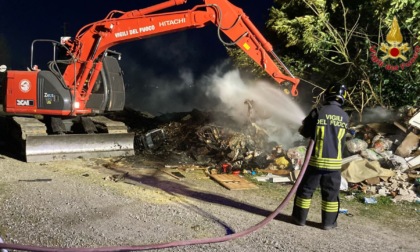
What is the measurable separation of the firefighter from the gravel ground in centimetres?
24

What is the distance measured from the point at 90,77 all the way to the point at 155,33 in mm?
1763

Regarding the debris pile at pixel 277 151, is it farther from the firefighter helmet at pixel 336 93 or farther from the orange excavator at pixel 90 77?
the firefighter helmet at pixel 336 93

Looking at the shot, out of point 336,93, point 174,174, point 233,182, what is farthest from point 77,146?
point 336,93

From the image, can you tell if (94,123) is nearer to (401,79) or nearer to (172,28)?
(172,28)

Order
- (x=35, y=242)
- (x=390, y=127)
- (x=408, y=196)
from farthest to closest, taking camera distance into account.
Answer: (x=390, y=127) < (x=408, y=196) < (x=35, y=242)

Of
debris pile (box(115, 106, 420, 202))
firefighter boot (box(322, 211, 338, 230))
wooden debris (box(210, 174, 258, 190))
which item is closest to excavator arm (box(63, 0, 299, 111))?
debris pile (box(115, 106, 420, 202))

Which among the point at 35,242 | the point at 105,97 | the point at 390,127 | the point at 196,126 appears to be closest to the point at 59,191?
the point at 35,242

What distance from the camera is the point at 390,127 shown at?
884 cm

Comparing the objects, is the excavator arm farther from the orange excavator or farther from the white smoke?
the white smoke

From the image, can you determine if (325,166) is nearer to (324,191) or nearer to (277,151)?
(324,191)

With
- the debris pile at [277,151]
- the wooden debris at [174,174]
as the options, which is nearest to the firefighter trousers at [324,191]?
the debris pile at [277,151]

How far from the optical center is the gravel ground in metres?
4.55

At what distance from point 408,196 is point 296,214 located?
8.39ft

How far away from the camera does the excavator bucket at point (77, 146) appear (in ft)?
27.2
